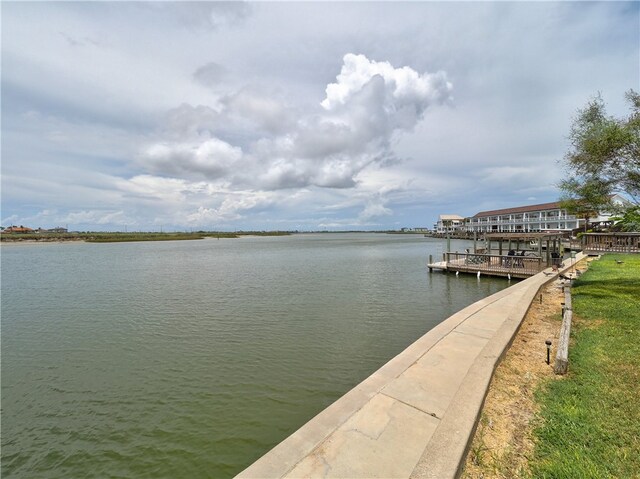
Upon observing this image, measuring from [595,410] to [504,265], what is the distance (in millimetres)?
22319

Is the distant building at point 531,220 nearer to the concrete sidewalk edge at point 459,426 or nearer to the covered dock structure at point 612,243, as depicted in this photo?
the covered dock structure at point 612,243

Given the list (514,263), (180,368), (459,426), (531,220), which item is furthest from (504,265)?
(531,220)

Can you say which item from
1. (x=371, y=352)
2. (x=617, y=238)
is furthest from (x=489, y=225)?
(x=371, y=352)

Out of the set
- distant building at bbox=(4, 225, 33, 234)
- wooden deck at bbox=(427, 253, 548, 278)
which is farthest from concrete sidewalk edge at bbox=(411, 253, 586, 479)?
distant building at bbox=(4, 225, 33, 234)

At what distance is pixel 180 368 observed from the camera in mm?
8688

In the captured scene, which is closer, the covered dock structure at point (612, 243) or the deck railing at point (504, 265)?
the covered dock structure at point (612, 243)

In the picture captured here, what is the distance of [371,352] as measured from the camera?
9500 mm

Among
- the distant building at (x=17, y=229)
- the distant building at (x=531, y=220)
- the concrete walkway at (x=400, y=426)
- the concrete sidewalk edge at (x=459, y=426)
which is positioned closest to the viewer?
the concrete sidewalk edge at (x=459, y=426)

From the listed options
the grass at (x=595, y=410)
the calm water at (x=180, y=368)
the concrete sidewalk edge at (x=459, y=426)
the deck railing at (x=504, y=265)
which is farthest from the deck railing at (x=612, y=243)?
the concrete sidewalk edge at (x=459, y=426)

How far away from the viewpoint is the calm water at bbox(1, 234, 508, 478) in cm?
559

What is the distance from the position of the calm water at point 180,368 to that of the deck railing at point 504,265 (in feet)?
24.2

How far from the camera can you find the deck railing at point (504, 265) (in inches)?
867

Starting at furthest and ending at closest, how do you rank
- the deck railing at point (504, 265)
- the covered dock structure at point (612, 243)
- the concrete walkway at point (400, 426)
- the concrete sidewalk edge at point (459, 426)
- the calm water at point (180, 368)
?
the deck railing at point (504, 265)
the covered dock structure at point (612, 243)
the calm water at point (180, 368)
the concrete walkway at point (400, 426)
the concrete sidewalk edge at point (459, 426)

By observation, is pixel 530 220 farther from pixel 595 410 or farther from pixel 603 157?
pixel 595 410
